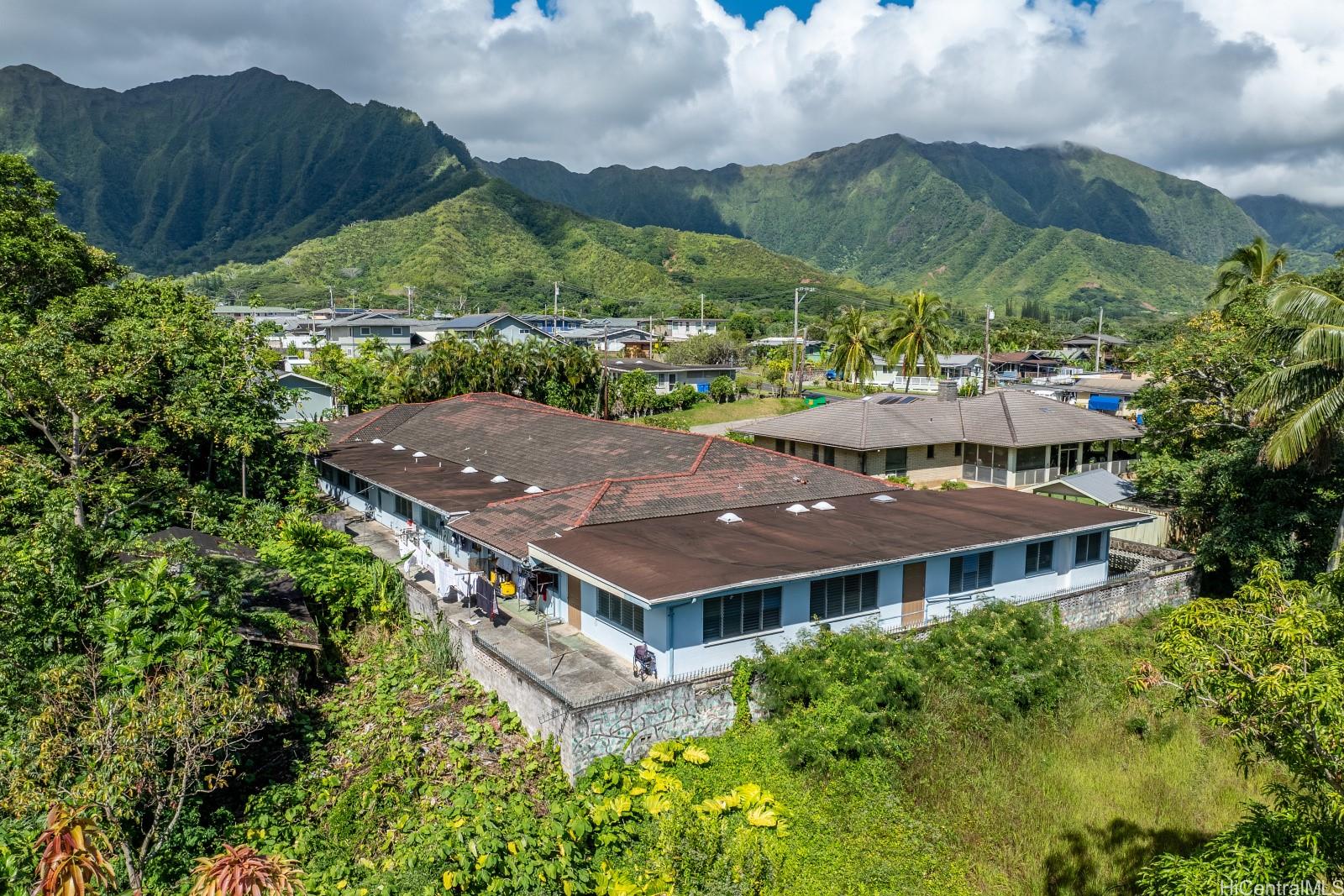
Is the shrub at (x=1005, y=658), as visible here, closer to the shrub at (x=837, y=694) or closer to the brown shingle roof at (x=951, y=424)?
the shrub at (x=837, y=694)

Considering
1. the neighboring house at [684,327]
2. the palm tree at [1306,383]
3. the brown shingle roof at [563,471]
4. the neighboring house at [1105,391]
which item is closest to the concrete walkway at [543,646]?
the brown shingle roof at [563,471]

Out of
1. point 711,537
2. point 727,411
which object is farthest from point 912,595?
point 727,411

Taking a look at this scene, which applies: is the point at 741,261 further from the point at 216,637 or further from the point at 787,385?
the point at 216,637

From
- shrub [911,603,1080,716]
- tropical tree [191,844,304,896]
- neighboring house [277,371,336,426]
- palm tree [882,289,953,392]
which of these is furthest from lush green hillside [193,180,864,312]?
tropical tree [191,844,304,896]

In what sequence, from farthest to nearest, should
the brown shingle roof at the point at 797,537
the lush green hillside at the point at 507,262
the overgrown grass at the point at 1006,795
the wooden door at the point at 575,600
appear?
the lush green hillside at the point at 507,262 < the wooden door at the point at 575,600 < the brown shingle roof at the point at 797,537 < the overgrown grass at the point at 1006,795

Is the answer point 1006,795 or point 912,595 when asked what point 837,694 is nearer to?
point 1006,795
